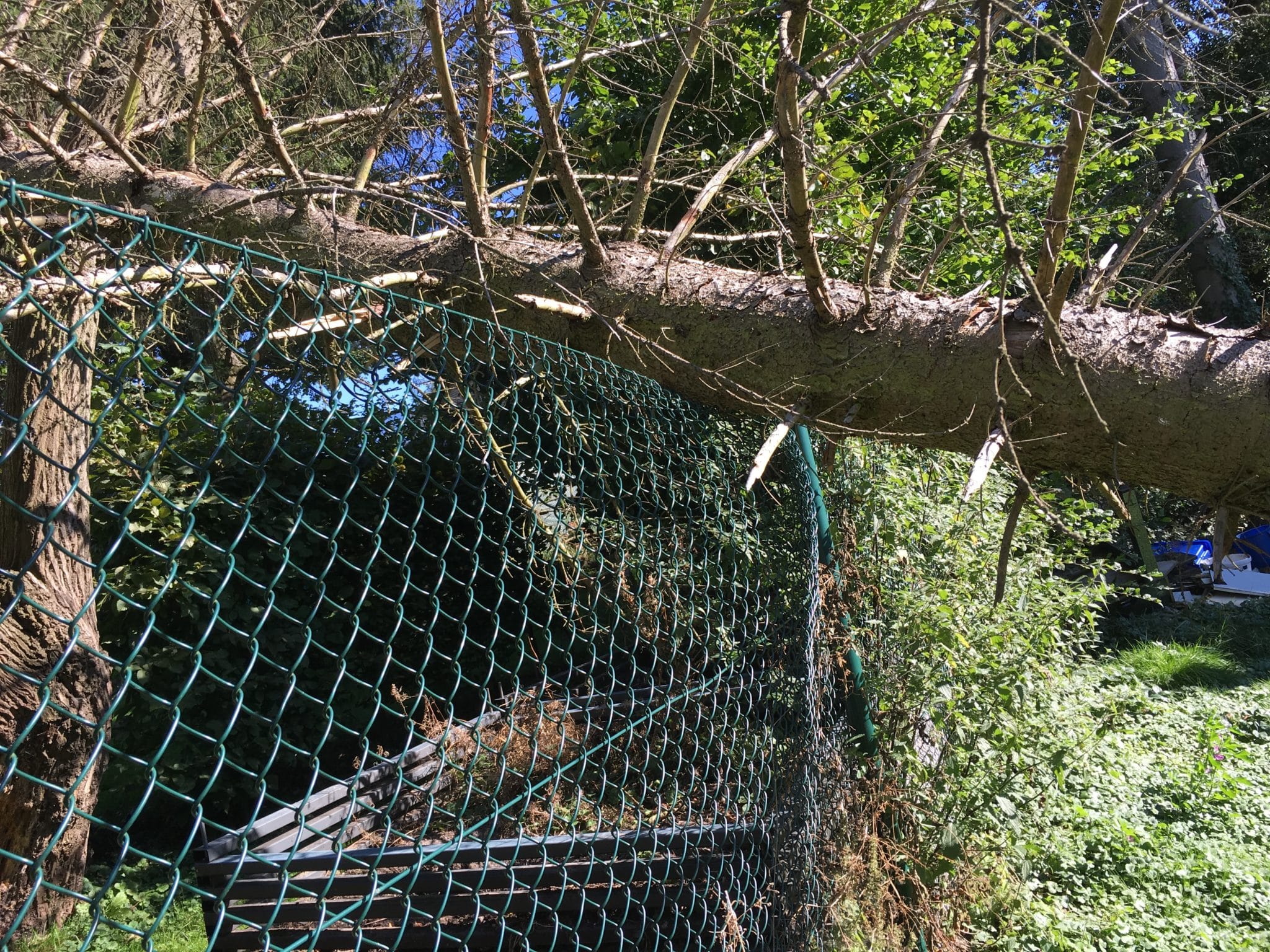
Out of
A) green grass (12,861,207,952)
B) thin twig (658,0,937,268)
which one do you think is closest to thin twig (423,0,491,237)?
thin twig (658,0,937,268)

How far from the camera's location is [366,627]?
5.97 metres

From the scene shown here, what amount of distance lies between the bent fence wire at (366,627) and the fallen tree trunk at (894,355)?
0.92ft

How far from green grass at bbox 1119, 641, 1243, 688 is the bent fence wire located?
5041 millimetres

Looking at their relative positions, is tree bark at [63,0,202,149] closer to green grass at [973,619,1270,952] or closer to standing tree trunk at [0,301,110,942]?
standing tree trunk at [0,301,110,942]

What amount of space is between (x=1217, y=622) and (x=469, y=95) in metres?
9.55

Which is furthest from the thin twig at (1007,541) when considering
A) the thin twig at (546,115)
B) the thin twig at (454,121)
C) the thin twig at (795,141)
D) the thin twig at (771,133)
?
the thin twig at (454,121)

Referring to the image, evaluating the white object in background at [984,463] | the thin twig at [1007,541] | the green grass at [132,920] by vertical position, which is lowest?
the green grass at [132,920]

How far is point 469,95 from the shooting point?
4441 millimetres

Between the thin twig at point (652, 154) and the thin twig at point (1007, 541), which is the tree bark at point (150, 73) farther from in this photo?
the thin twig at point (1007, 541)

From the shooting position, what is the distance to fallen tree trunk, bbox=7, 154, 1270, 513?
278cm

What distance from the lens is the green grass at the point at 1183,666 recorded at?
7.41 m

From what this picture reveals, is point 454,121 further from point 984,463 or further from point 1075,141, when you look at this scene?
point 984,463

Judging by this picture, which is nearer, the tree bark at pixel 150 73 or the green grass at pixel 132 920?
the green grass at pixel 132 920

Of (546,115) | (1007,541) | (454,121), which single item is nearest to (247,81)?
(454,121)
